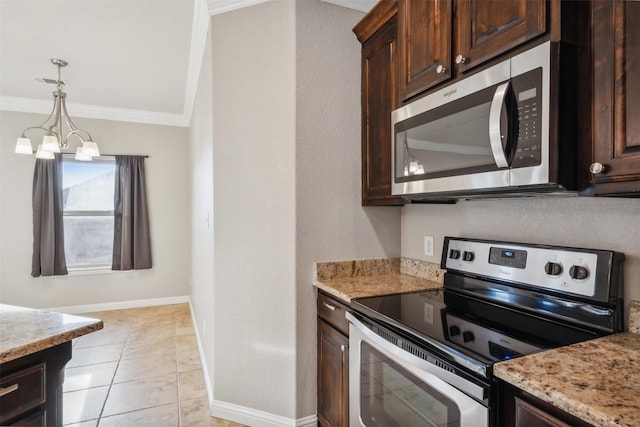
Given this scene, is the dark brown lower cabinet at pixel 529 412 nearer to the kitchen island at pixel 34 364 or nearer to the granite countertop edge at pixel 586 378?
the granite countertop edge at pixel 586 378

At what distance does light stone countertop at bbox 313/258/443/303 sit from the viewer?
175 cm

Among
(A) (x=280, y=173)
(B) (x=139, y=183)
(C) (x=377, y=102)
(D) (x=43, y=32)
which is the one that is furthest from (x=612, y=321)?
(B) (x=139, y=183)

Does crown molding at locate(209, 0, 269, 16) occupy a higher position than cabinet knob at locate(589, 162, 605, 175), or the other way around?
crown molding at locate(209, 0, 269, 16)

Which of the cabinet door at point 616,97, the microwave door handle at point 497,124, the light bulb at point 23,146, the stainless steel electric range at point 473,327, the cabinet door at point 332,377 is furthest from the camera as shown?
the light bulb at point 23,146

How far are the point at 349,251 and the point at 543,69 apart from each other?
1.36 meters

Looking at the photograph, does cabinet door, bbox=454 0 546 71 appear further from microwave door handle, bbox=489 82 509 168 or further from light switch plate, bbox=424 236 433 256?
light switch plate, bbox=424 236 433 256

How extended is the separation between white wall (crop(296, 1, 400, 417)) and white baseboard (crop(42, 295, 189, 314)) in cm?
336

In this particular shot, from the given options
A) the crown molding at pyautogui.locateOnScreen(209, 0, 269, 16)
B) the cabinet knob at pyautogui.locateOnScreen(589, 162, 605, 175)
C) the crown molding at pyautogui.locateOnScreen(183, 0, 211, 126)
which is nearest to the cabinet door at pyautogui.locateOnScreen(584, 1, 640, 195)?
the cabinet knob at pyautogui.locateOnScreen(589, 162, 605, 175)

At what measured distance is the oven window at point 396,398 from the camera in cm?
108

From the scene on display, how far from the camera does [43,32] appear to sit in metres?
2.57

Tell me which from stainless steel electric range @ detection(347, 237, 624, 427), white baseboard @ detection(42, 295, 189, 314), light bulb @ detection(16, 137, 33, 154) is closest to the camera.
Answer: stainless steel electric range @ detection(347, 237, 624, 427)

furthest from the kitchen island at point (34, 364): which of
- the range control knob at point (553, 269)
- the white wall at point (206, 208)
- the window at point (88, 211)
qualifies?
the window at point (88, 211)

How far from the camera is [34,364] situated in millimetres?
1104

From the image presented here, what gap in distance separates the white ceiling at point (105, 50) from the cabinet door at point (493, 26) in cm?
98
